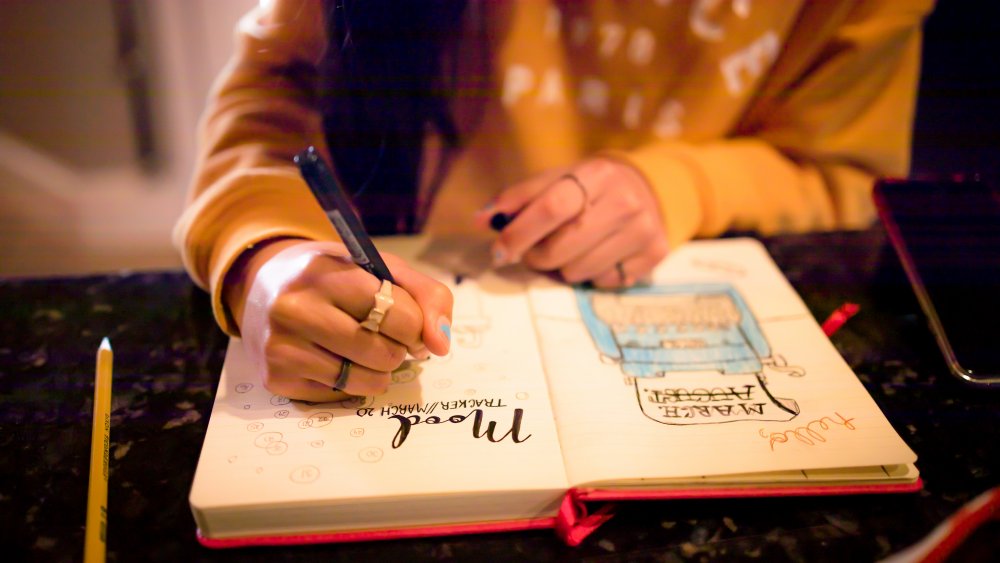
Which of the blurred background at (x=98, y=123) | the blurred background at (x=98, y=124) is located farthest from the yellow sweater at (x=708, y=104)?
the blurred background at (x=98, y=124)

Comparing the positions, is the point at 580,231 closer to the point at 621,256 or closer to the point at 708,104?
the point at 621,256

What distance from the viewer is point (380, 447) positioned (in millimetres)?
375

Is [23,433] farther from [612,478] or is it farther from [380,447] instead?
[612,478]

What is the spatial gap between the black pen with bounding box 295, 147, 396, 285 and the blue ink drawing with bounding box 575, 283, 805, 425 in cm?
18

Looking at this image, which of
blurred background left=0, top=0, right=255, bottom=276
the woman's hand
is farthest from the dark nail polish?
blurred background left=0, top=0, right=255, bottom=276

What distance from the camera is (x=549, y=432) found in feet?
1.28

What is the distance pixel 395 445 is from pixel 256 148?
0.31m

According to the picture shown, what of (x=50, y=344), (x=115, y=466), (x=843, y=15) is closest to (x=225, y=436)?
(x=115, y=466)

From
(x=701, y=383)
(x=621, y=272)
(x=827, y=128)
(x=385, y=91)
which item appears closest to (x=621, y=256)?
(x=621, y=272)

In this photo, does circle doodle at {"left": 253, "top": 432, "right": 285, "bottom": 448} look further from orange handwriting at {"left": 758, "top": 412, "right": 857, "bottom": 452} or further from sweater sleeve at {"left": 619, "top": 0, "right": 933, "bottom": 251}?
sweater sleeve at {"left": 619, "top": 0, "right": 933, "bottom": 251}

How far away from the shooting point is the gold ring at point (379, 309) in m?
0.38

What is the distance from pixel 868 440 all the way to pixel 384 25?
439 millimetres

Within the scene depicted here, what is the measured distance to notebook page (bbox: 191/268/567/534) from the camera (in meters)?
0.35

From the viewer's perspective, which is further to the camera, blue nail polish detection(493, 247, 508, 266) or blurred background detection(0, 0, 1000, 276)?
blurred background detection(0, 0, 1000, 276)
